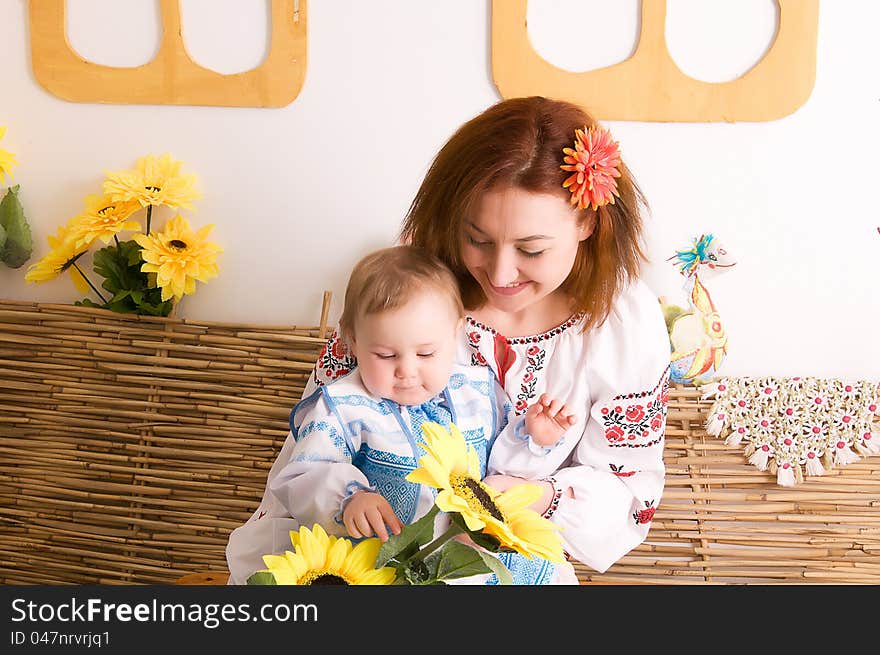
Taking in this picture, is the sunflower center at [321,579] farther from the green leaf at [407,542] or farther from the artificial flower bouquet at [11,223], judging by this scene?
the artificial flower bouquet at [11,223]

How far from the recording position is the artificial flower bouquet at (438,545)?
79cm

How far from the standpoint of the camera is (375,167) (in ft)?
6.14

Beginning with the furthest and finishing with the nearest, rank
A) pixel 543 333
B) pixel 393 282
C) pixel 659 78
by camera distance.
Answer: pixel 659 78
pixel 543 333
pixel 393 282

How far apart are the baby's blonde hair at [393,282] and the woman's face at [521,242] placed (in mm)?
57

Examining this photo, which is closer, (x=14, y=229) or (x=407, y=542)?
(x=407, y=542)

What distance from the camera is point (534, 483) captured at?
1.25 metres

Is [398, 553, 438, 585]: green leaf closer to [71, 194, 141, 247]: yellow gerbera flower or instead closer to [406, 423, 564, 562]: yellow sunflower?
[406, 423, 564, 562]: yellow sunflower

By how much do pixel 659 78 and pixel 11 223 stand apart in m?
1.34

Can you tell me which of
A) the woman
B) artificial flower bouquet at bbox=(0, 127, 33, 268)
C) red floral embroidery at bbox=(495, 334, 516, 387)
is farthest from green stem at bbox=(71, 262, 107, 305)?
red floral embroidery at bbox=(495, 334, 516, 387)

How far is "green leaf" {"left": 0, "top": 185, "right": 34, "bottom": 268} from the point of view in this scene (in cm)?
191

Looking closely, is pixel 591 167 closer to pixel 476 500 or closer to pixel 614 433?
pixel 614 433

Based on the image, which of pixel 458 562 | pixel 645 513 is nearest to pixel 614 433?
pixel 645 513
